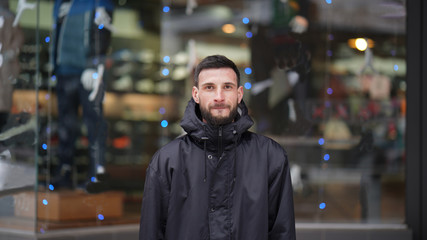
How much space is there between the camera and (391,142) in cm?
579

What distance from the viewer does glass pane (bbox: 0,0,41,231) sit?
15.4 ft

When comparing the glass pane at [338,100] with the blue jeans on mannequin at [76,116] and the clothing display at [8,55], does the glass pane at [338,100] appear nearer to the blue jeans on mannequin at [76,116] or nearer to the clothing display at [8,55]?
the blue jeans on mannequin at [76,116]

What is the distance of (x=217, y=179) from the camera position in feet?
7.32

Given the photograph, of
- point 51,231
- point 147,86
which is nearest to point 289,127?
point 51,231

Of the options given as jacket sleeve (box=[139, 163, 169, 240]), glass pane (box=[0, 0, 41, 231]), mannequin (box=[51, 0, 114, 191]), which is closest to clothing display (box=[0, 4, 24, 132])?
glass pane (box=[0, 0, 41, 231])

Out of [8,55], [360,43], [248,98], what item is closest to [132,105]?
[248,98]

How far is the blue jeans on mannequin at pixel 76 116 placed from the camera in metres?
5.39

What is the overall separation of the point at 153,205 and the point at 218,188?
27 cm

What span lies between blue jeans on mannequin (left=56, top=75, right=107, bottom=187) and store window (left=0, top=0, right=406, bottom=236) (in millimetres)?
10

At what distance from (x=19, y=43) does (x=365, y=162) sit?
3.55 meters

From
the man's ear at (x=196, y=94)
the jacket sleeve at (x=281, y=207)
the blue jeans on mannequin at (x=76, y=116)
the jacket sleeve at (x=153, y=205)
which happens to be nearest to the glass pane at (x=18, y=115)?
the blue jeans on mannequin at (x=76, y=116)

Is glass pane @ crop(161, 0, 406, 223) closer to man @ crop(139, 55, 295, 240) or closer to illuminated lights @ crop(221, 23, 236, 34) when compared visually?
illuminated lights @ crop(221, 23, 236, 34)

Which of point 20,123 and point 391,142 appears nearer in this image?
point 20,123

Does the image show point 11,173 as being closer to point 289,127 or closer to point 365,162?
point 289,127
